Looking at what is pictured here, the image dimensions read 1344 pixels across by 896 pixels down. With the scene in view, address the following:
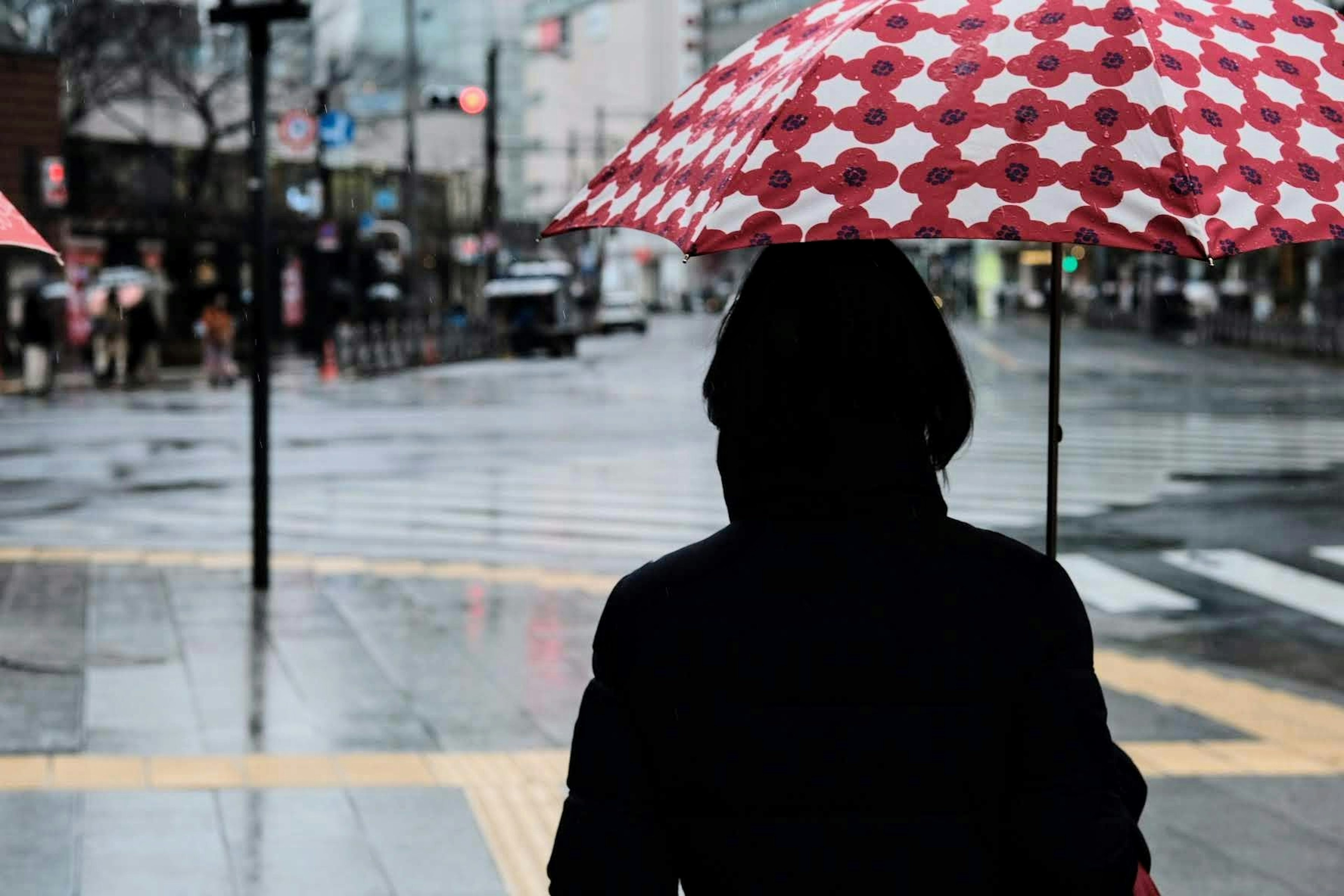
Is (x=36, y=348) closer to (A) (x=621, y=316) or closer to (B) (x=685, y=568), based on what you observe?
(B) (x=685, y=568)

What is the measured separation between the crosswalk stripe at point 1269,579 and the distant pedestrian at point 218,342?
27.1 metres

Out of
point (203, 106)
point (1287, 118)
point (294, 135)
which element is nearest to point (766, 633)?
point (1287, 118)

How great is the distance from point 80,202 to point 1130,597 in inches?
1865

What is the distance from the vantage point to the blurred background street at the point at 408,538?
598 cm

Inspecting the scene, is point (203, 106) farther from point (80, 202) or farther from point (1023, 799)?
point (1023, 799)

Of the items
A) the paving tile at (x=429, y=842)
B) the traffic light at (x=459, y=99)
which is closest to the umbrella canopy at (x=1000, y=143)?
the paving tile at (x=429, y=842)

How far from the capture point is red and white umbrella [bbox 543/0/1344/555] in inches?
111

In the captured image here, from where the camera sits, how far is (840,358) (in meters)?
2.12

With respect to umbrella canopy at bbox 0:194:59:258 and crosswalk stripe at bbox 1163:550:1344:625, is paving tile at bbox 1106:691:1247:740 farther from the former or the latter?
umbrella canopy at bbox 0:194:59:258

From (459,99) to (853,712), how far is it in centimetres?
2940

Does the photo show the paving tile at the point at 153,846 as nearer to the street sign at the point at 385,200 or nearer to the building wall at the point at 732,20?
the street sign at the point at 385,200

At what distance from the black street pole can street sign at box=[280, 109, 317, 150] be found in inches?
1163

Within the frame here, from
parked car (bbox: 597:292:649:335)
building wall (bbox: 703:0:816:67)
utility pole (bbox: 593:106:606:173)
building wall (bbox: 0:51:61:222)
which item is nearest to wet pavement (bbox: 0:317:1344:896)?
building wall (bbox: 0:51:61:222)

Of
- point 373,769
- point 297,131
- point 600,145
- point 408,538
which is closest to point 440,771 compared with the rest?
point 373,769
